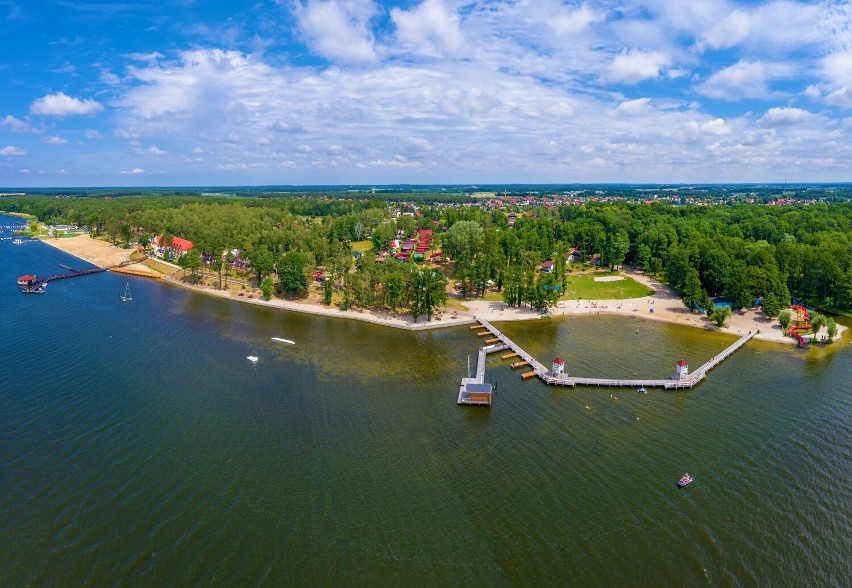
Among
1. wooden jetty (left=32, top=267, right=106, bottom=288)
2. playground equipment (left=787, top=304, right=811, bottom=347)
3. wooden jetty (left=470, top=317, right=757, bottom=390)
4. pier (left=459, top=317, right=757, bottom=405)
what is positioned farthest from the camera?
wooden jetty (left=32, top=267, right=106, bottom=288)

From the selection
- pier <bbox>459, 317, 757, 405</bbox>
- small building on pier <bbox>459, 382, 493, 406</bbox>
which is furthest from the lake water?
pier <bbox>459, 317, 757, 405</bbox>

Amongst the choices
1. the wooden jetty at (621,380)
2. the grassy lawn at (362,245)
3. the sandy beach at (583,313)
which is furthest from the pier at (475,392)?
the grassy lawn at (362,245)

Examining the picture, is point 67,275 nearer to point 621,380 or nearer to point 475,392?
point 475,392

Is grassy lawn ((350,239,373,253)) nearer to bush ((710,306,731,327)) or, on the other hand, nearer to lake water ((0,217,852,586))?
lake water ((0,217,852,586))

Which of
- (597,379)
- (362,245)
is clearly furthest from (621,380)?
(362,245)

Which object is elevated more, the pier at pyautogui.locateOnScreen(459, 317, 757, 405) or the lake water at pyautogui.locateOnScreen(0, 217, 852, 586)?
the pier at pyautogui.locateOnScreen(459, 317, 757, 405)

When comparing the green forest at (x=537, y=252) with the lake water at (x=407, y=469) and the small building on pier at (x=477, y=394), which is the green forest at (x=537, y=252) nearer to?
the lake water at (x=407, y=469)
